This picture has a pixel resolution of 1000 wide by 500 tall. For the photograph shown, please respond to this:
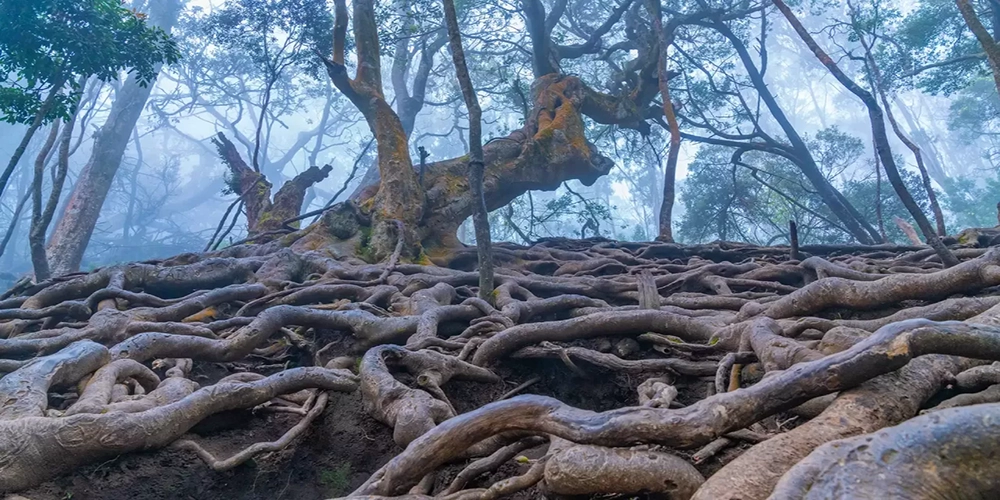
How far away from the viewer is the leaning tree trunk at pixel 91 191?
10740mm

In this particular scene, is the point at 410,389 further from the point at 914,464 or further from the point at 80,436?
the point at 914,464

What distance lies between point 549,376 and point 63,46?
5681 millimetres

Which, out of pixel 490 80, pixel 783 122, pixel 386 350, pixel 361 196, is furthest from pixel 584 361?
pixel 490 80

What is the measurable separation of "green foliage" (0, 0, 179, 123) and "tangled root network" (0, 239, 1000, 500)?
1.92 m

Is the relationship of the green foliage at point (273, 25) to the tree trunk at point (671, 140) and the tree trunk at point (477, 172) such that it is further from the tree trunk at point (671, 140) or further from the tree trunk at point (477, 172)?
the tree trunk at point (477, 172)

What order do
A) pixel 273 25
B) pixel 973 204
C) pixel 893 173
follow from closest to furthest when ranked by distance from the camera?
1. pixel 893 173
2. pixel 273 25
3. pixel 973 204

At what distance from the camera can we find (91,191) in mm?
11930

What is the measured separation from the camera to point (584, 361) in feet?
9.73

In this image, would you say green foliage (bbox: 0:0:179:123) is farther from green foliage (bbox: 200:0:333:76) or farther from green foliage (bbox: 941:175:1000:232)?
green foliage (bbox: 941:175:1000:232)

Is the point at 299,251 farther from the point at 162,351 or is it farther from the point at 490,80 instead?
the point at 490,80

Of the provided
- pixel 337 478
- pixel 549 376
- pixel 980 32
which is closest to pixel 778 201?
pixel 980 32

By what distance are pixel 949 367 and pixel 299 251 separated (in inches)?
216

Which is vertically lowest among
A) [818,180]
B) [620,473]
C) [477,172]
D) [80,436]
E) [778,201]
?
[620,473]

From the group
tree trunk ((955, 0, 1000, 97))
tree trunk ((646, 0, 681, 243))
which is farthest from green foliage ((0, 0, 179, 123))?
tree trunk ((955, 0, 1000, 97))
